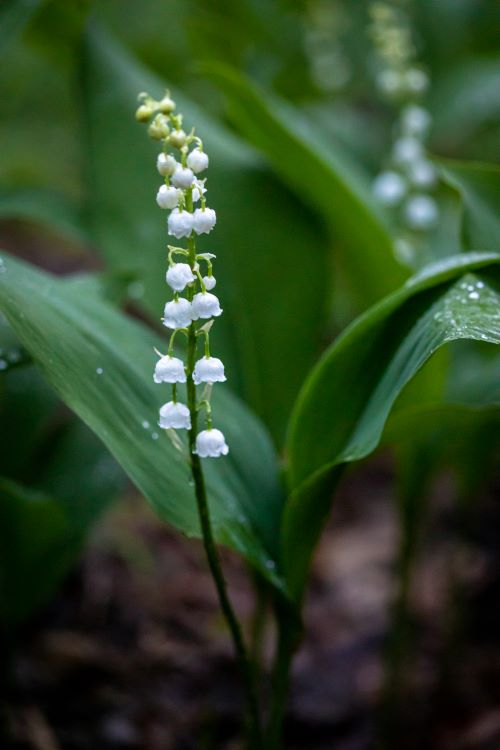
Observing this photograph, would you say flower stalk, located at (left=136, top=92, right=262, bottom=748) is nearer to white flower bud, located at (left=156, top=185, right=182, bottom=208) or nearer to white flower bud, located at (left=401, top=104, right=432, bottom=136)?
white flower bud, located at (left=156, top=185, right=182, bottom=208)

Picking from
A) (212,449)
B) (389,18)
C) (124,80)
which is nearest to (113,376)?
A: (212,449)

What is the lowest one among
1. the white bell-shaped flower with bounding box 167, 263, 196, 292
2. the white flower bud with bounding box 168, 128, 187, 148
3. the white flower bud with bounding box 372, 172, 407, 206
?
the white bell-shaped flower with bounding box 167, 263, 196, 292

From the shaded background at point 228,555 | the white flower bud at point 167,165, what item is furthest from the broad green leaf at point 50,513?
the white flower bud at point 167,165

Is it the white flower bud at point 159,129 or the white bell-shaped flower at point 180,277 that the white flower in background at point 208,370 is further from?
the white flower bud at point 159,129

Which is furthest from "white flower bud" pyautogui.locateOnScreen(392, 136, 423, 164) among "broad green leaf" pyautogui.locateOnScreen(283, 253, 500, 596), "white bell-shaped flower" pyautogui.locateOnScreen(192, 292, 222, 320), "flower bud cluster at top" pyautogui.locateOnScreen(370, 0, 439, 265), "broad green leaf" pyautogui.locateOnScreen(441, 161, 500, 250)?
"white bell-shaped flower" pyautogui.locateOnScreen(192, 292, 222, 320)

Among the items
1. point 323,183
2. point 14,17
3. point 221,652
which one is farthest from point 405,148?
point 221,652

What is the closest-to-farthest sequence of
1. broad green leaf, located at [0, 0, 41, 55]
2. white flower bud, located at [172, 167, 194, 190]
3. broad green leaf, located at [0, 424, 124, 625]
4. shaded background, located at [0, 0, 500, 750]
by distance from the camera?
white flower bud, located at [172, 167, 194, 190], broad green leaf, located at [0, 424, 124, 625], shaded background, located at [0, 0, 500, 750], broad green leaf, located at [0, 0, 41, 55]
